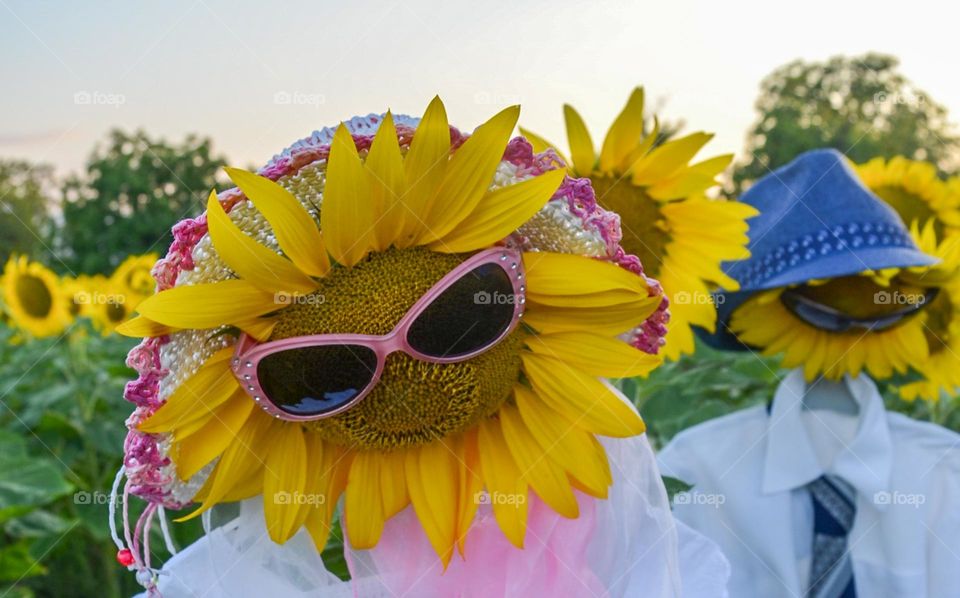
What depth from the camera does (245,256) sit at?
2.29 feet

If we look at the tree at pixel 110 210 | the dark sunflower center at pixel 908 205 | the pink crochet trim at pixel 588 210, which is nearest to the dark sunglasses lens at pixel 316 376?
the pink crochet trim at pixel 588 210

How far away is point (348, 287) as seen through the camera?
73 centimetres

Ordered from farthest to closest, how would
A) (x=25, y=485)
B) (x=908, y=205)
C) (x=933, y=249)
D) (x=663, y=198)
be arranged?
(x=908, y=205), (x=25, y=485), (x=933, y=249), (x=663, y=198)

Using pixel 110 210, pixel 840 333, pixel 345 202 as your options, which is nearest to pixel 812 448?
pixel 840 333

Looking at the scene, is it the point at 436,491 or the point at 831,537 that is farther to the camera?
the point at 831,537

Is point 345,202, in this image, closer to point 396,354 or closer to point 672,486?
point 396,354

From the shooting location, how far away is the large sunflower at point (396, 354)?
0.71m

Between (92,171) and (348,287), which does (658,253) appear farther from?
(92,171)

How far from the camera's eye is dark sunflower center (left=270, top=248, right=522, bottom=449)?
2.39 ft

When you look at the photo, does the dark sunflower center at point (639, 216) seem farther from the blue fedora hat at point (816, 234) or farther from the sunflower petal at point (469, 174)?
the sunflower petal at point (469, 174)

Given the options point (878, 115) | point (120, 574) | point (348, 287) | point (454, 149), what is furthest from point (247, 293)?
point (878, 115)

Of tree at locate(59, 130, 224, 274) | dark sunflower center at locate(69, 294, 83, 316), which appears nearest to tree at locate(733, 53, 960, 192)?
tree at locate(59, 130, 224, 274)

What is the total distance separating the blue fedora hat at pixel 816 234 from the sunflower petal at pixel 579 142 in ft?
1.20

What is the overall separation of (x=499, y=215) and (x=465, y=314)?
9cm
